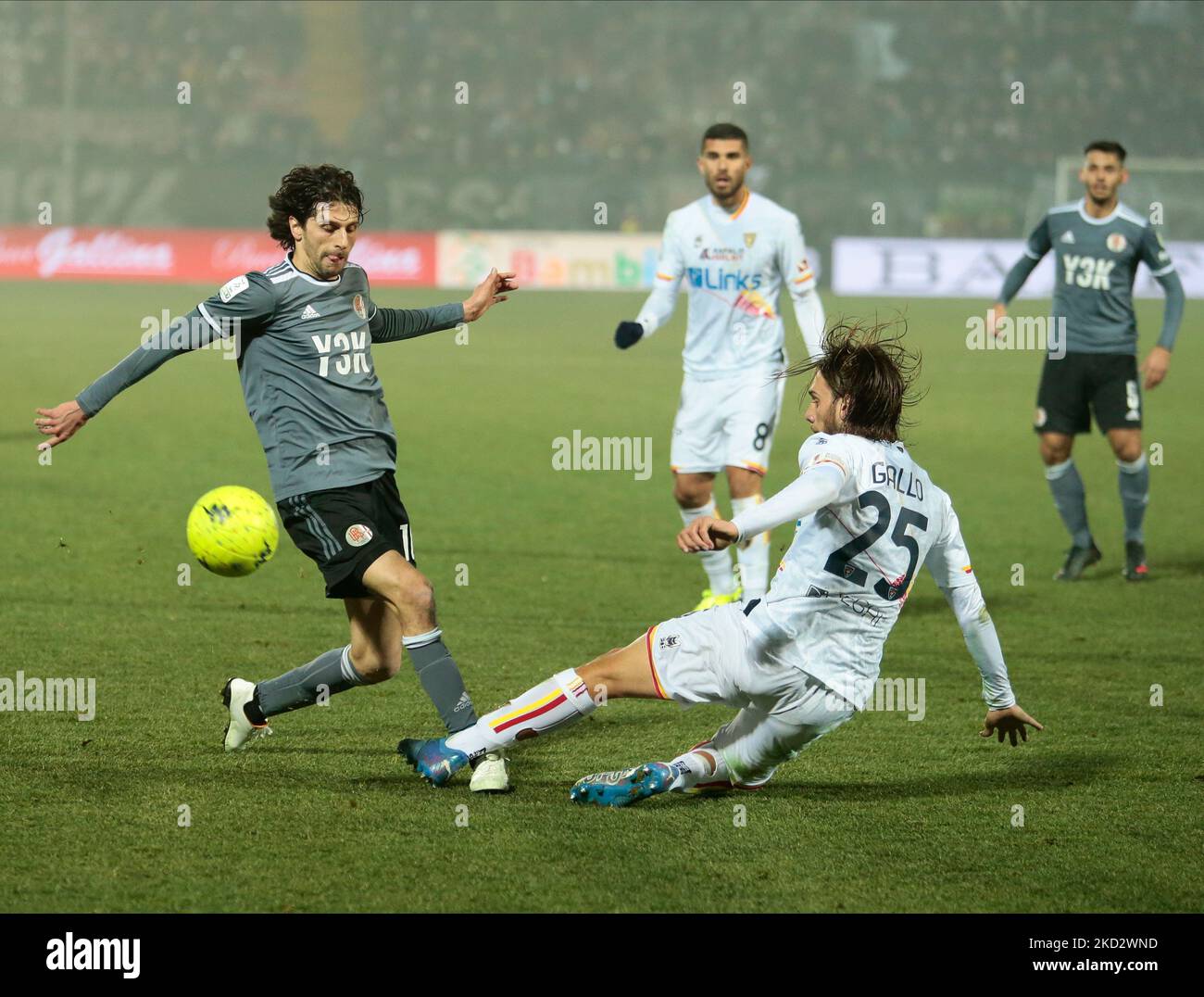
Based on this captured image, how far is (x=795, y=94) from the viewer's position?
39906mm

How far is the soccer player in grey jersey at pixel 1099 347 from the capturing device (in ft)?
30.8

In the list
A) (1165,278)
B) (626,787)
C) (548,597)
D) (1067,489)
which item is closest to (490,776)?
(626,787)

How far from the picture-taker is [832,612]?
14.5 ft

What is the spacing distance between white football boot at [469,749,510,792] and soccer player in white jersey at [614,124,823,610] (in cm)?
332

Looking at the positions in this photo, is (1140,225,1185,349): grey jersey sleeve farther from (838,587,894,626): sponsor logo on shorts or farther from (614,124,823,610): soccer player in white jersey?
(838,587,894,626): sponsor logo on shorts

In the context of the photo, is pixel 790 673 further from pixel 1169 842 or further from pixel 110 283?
pixel 110 283

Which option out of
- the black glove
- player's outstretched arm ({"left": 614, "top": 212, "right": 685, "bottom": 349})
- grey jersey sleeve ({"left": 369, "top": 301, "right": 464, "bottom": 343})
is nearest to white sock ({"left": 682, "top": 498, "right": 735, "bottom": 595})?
player's outstretched arm ({"left": 614, "top": 212, "right": 685, "bottom": 349})

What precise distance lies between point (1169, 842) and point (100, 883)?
291 centimetres

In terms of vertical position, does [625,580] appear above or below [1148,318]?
below

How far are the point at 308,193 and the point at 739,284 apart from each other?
3.60 m

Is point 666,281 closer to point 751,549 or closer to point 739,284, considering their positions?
point 739,284

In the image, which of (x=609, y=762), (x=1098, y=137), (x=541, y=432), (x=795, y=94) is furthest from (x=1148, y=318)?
(x=609, y=762)

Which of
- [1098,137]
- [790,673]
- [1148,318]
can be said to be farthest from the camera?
[1098,137]

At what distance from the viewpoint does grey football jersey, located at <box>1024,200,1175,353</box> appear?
30.8ft
